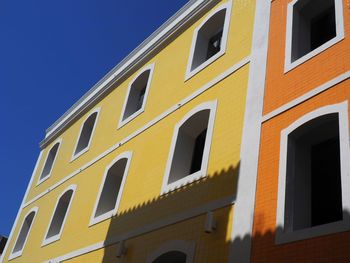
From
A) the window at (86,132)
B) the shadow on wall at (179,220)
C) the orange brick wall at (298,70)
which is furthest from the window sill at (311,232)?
the window at (86,132)

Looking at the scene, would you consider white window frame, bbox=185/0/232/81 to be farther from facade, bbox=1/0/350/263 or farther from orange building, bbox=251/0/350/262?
orange building, bbox=251/0/350/262

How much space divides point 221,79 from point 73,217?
5.46m

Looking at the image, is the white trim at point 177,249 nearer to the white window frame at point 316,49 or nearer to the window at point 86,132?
the white window frame at point 316,49

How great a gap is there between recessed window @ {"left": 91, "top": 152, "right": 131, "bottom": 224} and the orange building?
4605 millimetres

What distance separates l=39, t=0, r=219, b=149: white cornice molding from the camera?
12375 millimetres

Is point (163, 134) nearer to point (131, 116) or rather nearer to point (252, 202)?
point (131, 116)

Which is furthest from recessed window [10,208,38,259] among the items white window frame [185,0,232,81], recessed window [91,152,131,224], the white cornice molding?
white window frame [185,0,232,81]

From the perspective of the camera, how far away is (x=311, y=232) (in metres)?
5.71

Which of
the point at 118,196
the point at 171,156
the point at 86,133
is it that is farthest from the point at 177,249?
the point at 86,133

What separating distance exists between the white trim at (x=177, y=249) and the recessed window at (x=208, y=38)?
4.37m

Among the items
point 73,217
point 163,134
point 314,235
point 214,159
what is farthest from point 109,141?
point 314,235

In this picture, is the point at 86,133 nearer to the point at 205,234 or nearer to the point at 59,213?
the point at 59,213

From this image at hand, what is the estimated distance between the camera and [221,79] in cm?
953

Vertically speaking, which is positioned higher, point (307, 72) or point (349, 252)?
point (307, 72)
